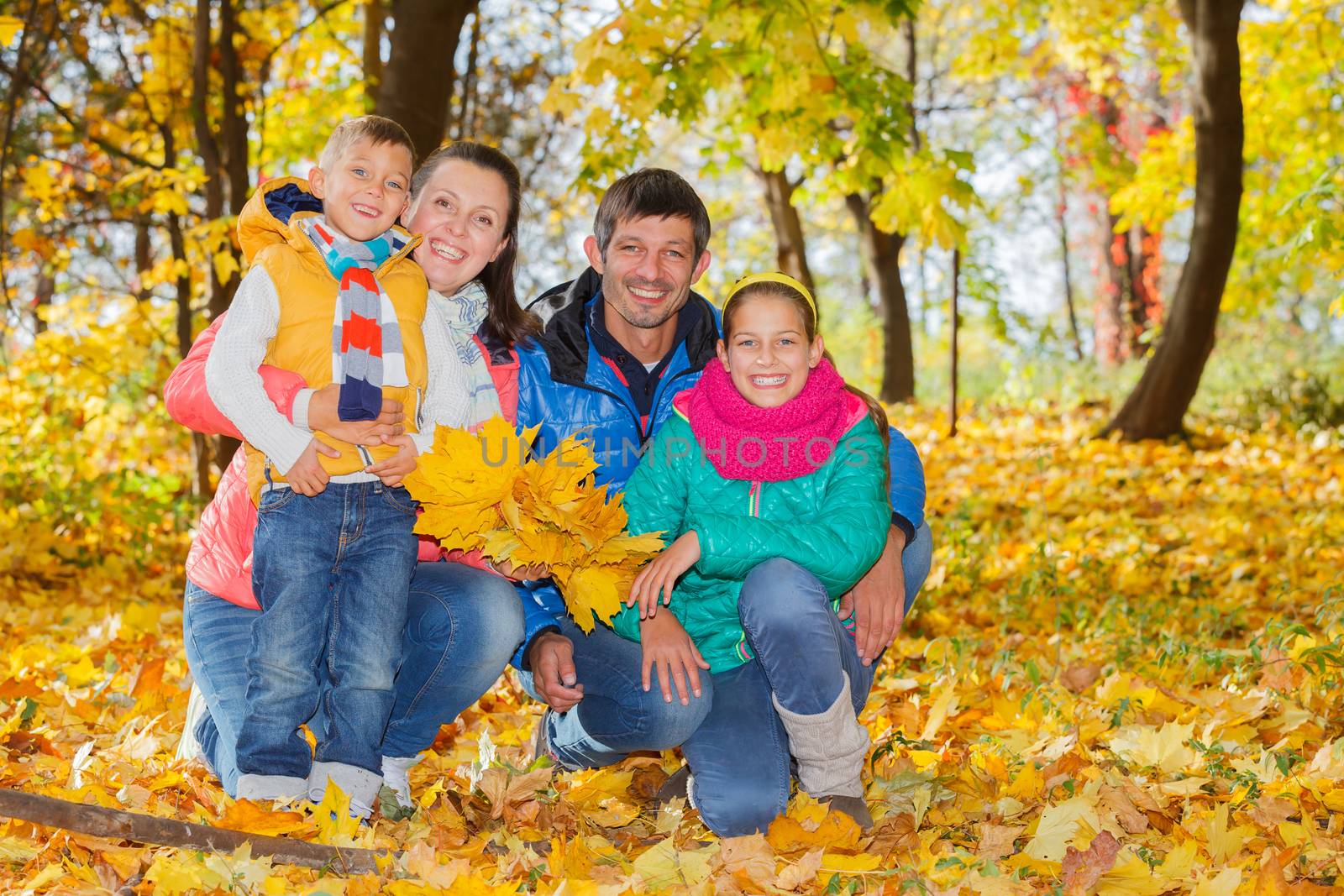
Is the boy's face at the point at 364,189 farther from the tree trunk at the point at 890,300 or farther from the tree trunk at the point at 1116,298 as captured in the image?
the tree trunk at the point at 1116,298

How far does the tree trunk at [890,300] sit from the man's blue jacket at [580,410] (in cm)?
928

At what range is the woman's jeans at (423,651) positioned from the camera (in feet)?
8.22

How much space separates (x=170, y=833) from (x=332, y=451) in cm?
81

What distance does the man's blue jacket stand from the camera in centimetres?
283

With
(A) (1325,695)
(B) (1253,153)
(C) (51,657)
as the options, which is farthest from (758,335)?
(B) (1253,153)

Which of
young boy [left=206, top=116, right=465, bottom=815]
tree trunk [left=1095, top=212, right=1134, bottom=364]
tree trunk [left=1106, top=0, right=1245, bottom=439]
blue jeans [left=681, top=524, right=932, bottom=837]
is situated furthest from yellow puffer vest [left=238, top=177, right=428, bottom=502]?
tree trunk [left=1095, top=212, right=1134, bottom=364]

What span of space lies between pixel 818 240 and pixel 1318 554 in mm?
21128

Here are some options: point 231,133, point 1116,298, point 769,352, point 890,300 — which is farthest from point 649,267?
point 1116,298

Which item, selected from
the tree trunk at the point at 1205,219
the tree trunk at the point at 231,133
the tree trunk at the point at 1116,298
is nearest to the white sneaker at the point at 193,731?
the tree trunk at the point at 231,133

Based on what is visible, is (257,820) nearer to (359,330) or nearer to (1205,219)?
(359,330)

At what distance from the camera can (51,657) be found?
3.73m

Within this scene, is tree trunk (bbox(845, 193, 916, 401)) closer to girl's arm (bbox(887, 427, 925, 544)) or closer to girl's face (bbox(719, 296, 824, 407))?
girl's arm (bbox(887, 427, 925, 544))

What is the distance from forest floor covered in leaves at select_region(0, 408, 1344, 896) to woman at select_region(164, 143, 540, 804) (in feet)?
0.62

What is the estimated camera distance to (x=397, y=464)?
2414mm
